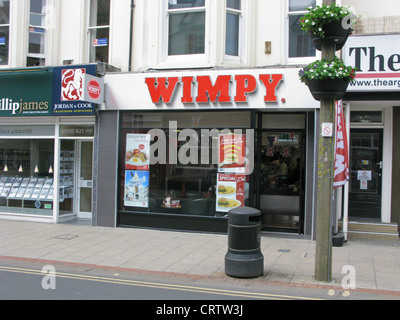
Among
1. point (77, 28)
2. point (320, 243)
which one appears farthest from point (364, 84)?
point (77, 28)

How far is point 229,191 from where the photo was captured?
34.5 ft

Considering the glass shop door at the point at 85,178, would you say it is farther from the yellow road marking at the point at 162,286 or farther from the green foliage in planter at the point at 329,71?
the green foliage in planter at the point at 329,71

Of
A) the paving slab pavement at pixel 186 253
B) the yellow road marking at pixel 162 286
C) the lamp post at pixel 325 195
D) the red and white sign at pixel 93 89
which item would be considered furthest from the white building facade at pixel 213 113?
the yellow road marking at pixel 162 286

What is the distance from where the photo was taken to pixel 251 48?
10508mm

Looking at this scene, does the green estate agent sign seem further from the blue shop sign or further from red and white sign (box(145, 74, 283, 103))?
red and white sign (box(145, 74, 283, 103))

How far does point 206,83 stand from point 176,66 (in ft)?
3.56

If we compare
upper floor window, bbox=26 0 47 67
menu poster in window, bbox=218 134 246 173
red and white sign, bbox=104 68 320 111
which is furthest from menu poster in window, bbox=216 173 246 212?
upper floor window, bbox=26 0 47 67

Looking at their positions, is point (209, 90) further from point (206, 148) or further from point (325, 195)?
point (325, 195)

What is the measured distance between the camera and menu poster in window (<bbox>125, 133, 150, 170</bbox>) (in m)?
11.3

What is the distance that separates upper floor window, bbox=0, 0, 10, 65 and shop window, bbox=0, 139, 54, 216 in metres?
2.70

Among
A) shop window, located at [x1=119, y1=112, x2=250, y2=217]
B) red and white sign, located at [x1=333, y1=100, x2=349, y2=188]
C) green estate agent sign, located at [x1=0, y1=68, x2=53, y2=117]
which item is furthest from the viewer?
green estate agent sign, located at [x1=0, y1=68, x2=53, y2=117]

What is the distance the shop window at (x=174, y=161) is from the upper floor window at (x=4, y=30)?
472 cm

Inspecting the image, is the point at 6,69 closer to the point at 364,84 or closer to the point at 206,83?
the point at 206,83

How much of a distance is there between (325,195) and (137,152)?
20.5 ft
